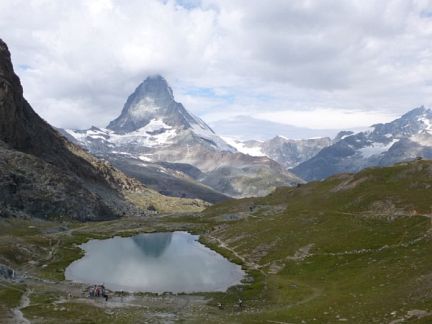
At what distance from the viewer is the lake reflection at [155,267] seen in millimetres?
99562

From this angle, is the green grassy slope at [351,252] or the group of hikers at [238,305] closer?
the green grassy slope at [351,252]

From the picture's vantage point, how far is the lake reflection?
99.6 m

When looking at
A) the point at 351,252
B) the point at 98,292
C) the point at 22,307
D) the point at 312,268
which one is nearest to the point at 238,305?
the point at 98,292

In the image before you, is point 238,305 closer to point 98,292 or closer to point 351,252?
point 98,292

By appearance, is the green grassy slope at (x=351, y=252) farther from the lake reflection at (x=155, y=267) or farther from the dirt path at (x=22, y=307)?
the dirt path at (x=22, y=307)

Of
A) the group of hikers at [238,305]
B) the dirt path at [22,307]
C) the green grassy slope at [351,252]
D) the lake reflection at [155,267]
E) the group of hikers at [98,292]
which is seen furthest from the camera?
the lake reflection at [155,267]

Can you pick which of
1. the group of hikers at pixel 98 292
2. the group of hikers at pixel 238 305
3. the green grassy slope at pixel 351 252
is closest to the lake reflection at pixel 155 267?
the green grassy slope at pixel 351 252

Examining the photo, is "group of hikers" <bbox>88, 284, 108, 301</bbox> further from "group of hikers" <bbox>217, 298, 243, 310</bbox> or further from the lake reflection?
"group of hikers" <bbox>217, 298, 243, 310</bbox>

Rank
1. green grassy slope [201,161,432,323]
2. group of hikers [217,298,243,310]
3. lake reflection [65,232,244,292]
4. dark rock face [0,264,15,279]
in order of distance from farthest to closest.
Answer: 1. lake reflection [65,232,244,292]
2. dark rock face [0,264,15,279]
3. group of hikers [217,298,243,310]
4. green grassy slope [201,161,432,323]

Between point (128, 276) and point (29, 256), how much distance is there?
29.5 meters

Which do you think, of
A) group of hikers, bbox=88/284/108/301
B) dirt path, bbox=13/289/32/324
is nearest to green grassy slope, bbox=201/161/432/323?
group of hikers, bbox=88/284/108/301

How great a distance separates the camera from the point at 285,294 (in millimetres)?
83750

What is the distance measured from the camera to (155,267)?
124 m

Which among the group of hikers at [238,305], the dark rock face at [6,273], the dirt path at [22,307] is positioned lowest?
the group of hikers at [238,305]
